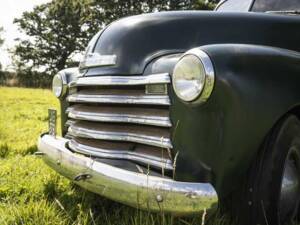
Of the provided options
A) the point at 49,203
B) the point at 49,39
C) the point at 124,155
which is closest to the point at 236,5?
the point at 124,155

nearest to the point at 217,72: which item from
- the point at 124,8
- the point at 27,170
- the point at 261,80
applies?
the point at 261,80

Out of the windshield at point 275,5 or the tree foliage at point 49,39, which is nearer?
the windshield at point 275,5

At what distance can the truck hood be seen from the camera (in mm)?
2742

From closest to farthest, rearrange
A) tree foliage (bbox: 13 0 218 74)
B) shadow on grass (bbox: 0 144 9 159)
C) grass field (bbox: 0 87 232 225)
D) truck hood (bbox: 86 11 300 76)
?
grass field (bbox: 0 87 232 225) < truck hood (bbox: 86 11 300 76) < shadow on grass (bbox: 0 144 9 159) < tree foliage (bbox: 13 0 218 74)

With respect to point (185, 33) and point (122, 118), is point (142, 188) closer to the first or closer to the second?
point (122, 118)

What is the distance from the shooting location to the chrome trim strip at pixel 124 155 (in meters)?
2.26

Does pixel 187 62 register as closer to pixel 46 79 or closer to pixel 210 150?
pixel 210 150

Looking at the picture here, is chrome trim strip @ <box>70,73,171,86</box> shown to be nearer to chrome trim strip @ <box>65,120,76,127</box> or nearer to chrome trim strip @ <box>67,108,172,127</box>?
chrome trim strip @ <box>67,108,172,127</box>

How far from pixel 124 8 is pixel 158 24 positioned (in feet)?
72.2

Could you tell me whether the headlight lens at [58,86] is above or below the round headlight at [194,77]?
below

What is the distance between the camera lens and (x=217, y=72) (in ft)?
6.81

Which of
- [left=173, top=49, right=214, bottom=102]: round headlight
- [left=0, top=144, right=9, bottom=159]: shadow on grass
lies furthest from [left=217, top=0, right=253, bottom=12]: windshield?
[left=0, top=144, right=9, bottom=159]: shadow on grass

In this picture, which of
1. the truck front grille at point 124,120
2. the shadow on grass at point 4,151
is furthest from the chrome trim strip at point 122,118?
the shadow on grass at point 4,151

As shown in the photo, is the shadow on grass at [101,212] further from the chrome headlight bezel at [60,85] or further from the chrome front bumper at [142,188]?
the chrome headlight bezel at [60,85]
